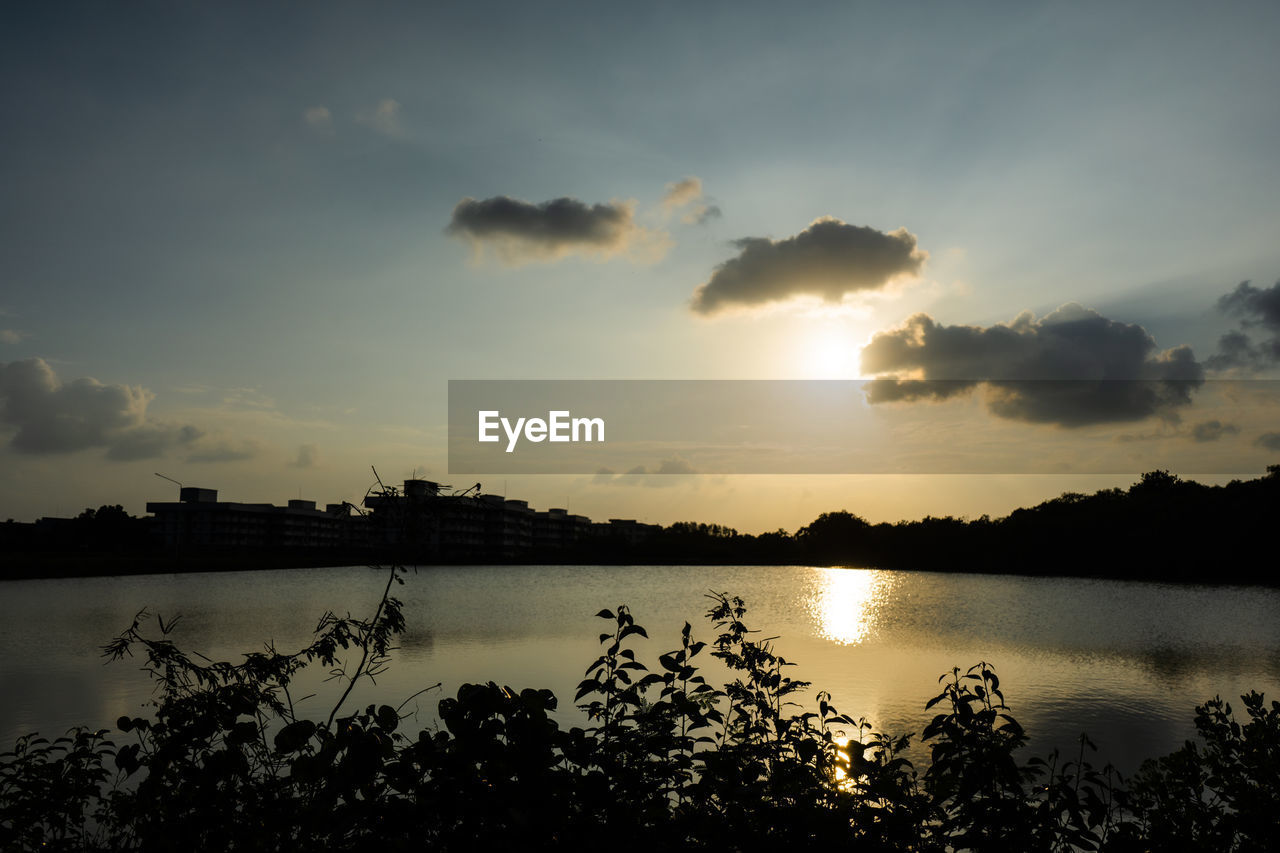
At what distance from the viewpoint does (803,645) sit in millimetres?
29734

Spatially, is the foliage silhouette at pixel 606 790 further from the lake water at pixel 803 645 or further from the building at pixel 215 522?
the building at pixel 215 522

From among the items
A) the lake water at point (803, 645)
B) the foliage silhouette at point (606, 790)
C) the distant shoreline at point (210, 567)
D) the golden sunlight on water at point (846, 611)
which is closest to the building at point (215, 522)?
the distant shoreline at point (210, 567)

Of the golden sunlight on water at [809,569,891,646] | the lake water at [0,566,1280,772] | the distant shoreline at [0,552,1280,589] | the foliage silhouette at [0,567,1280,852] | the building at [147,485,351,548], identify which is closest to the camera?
the foliage silhouette at [0,567,1280,852]

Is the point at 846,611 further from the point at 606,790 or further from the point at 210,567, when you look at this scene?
the point at 210,567

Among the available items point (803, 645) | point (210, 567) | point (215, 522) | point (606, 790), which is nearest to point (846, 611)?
point (803, 645)

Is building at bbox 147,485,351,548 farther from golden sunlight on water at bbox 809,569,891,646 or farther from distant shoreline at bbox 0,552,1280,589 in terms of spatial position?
golden sunlight on water at bbox 809,569,891,646

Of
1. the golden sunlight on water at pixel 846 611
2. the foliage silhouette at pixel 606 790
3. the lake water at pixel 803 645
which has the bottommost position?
the golden sunlight on water at pixel 846 611

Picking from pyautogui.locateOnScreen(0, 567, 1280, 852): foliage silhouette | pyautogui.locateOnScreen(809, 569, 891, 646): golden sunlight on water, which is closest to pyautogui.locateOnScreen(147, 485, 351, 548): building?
pyautogui.locateOnScreen(809, 569, 891, 646): golden sunlight on water

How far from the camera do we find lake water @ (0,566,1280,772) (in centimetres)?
1738

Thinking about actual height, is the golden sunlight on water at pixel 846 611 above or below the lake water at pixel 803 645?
below

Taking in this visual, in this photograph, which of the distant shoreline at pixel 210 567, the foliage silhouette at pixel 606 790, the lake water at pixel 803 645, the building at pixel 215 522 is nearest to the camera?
the foliage silhouette at pixel 606 790

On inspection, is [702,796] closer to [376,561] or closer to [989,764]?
[989,764]

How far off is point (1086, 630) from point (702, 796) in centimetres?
3977

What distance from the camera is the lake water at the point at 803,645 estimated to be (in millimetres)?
17375
